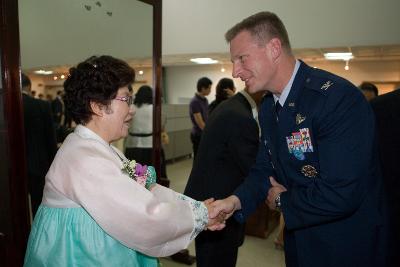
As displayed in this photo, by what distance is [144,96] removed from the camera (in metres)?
2.72

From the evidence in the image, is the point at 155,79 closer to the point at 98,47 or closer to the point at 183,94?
the point at 98,47

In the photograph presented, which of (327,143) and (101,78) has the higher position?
(101,78)

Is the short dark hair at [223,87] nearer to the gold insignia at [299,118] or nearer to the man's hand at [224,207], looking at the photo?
the man's hand at [224,207]

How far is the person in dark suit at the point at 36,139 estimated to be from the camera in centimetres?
167

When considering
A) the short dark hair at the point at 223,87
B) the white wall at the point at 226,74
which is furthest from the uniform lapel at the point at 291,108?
the white wall at the point at 226,74

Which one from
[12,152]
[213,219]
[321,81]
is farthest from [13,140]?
[321,81]

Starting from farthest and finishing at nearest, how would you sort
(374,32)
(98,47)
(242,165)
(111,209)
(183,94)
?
(183,94)
(374,32)
(98,47)
(242,165)
(111,209)

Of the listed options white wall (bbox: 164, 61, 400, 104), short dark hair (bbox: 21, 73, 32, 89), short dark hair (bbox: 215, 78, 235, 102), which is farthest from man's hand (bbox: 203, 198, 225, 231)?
white wall (bbox: 164, 61, 400, 104)

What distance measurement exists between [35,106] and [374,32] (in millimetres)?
3452

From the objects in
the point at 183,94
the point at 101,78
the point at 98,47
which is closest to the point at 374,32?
the point at 98,47

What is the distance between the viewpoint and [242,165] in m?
2.00

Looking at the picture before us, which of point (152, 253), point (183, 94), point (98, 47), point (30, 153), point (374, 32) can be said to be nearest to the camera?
point (152, 253)

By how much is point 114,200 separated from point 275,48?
87cm

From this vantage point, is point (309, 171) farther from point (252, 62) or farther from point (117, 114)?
point (117, 114)
